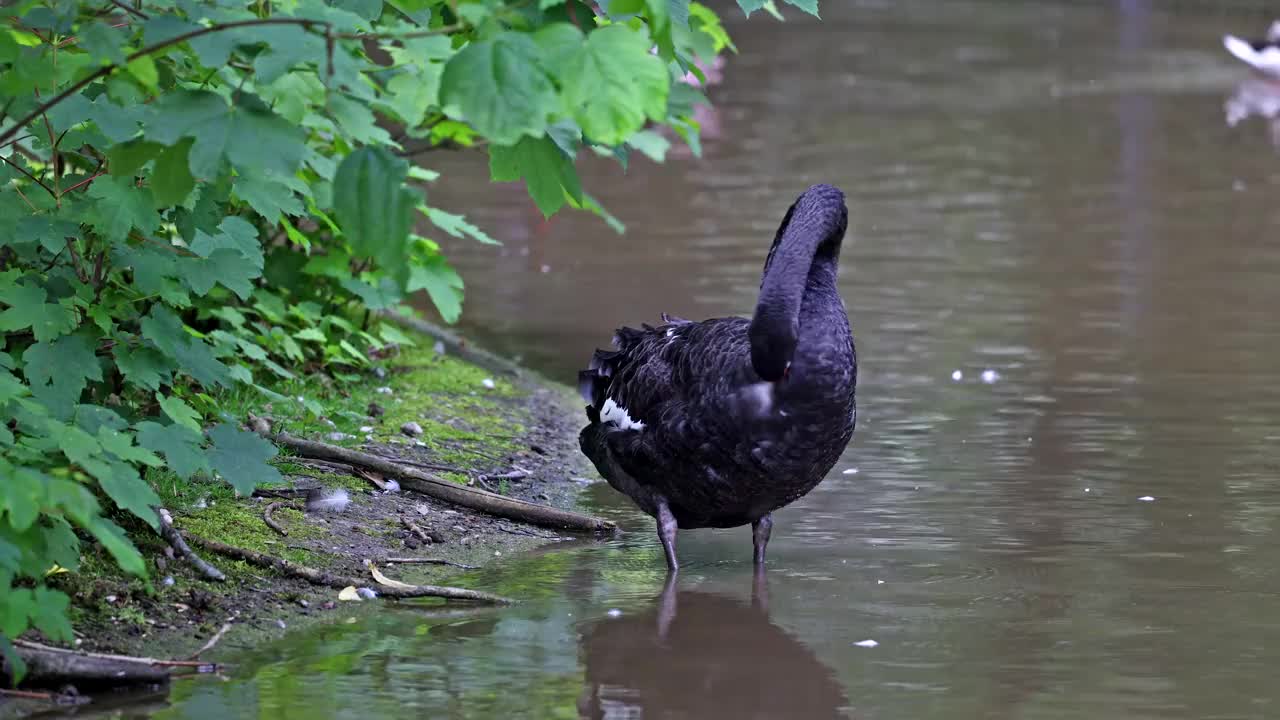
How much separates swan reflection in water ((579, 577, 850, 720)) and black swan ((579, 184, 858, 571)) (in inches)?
15.3

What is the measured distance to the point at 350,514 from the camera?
A: 6789mm

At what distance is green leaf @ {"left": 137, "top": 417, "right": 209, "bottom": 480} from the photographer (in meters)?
5.29

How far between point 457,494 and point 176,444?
185cm

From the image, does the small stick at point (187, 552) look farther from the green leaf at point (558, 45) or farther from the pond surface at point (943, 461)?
the green leaf at point (558, 45)

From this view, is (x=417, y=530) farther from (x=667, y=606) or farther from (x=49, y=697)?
(x=49, y=697)

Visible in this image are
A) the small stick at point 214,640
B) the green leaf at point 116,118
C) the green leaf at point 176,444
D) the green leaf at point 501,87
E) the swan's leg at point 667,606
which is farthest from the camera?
the swan's leg at point 667,606

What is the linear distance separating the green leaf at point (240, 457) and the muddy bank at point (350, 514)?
1.53 ft

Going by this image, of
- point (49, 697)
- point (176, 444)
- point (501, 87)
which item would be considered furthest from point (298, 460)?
point (501, 87)

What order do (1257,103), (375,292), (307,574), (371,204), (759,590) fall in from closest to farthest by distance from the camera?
(371,204) < (307,574) < (759,590) < (375,292) < (1257,103)

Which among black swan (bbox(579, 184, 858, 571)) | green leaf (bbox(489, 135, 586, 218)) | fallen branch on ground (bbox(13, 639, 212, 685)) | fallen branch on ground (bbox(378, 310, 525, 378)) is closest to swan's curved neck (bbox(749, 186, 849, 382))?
black swan (bbox(579, 184, 858, 571))

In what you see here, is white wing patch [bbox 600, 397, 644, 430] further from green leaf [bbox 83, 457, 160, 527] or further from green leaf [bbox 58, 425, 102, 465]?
green leaf [bbox 58, 425, 102, 465]

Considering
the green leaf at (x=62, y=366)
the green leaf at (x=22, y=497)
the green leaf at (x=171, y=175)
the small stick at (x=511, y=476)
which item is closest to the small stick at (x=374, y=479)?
the small stick at (x=511, y=476)

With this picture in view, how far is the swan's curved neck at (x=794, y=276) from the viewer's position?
5730 mm

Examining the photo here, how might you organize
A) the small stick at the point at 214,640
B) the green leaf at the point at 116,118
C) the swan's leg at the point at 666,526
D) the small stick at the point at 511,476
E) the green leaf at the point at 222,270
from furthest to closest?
the small stick at the point at 511,476 → the swan's leg at the point at 666,526 → the green leaf at the point at 222,270 → the small stick at the point at 214,640 → the green leaf at the point at 116,118
